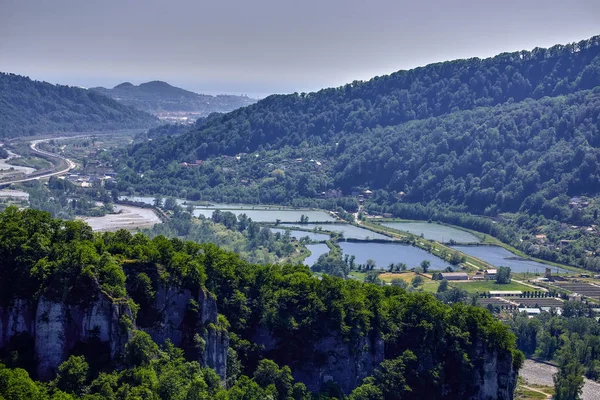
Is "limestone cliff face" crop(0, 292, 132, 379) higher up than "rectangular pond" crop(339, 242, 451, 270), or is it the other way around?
"limestone cliff face" crop(0, 292, 132, 379)

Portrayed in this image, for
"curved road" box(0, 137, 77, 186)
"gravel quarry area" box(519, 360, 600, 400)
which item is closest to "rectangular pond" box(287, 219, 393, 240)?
"gravel quarry area" box(519, 360, 600, 400)

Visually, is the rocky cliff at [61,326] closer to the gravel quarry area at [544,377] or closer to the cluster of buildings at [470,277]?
the gravel quarry area at [544,377]

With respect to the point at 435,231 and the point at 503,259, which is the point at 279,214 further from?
the point at 503,259

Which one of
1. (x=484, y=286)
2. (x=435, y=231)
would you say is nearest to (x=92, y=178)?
(x=435, y=231)

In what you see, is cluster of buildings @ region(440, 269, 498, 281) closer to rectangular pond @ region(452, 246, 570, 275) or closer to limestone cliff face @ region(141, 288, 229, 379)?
rectangular pond @ region(452, 246, 570, 275)

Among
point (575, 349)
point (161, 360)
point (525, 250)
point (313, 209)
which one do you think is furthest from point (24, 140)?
point (161, 360)

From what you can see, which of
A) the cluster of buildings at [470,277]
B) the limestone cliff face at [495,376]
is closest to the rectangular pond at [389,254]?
the cluster of buildings at [470,277]
